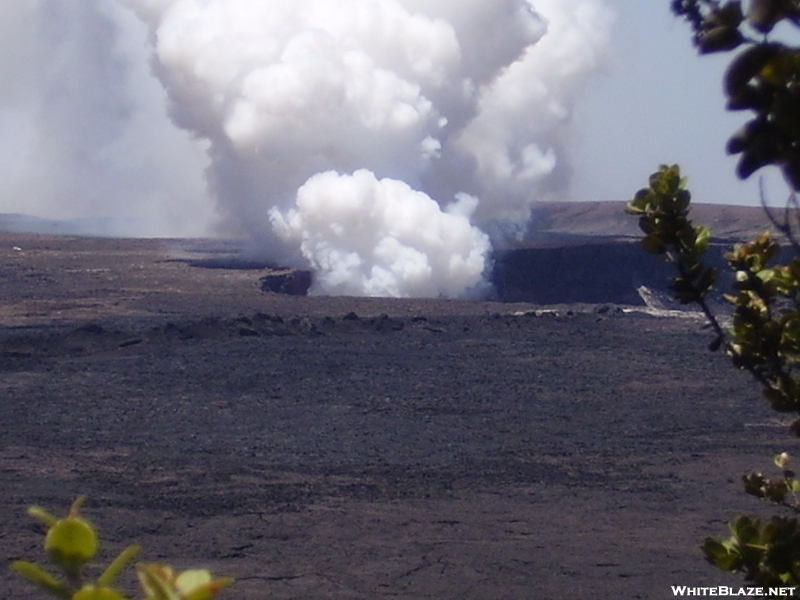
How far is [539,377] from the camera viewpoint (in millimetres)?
15070

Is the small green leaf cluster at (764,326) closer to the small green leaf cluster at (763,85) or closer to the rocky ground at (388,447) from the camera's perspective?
the small green leaf cluster at (763,85)

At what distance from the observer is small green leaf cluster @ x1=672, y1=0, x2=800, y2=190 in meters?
1.32

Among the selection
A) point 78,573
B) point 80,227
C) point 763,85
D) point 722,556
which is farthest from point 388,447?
point 80,227

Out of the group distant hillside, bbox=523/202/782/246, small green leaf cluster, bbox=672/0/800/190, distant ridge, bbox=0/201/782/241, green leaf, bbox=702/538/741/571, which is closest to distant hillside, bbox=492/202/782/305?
distant ridge, bbox=0/201/782/241

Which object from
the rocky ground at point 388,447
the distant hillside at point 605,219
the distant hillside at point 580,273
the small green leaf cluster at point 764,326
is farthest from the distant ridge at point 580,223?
the small green leaf cluster at point 764,326

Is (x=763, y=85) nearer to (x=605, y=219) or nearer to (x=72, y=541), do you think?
(x=72, y=541)

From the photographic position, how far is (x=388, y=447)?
11164 mm

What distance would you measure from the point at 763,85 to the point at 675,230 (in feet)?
2.60

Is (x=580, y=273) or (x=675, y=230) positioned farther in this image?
(x=580, y=273)

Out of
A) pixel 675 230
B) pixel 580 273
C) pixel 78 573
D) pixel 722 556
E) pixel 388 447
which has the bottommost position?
pixel 388 447

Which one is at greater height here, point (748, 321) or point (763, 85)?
point (763, 85)

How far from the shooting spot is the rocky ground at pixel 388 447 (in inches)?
295

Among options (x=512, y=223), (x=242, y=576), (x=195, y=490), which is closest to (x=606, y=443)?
(x=195, y=490)

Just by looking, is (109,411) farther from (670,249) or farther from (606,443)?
(670,249)
